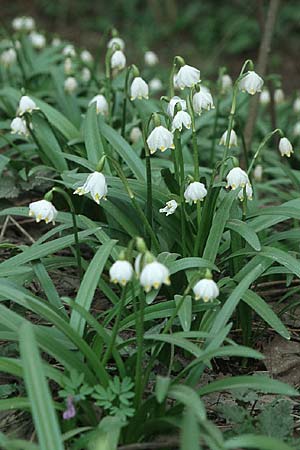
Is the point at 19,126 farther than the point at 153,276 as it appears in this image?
Yes

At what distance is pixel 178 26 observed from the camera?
1176 centimetres

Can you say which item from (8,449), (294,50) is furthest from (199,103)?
(294,50)

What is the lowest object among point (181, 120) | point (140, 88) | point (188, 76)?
point (181, 120)

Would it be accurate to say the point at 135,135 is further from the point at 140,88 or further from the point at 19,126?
the point at 140,88

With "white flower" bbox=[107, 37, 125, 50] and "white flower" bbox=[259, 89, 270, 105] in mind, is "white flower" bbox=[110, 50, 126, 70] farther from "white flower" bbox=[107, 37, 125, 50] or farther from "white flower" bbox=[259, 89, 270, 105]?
"white flower" bbox=[259, 89, 270, 105]

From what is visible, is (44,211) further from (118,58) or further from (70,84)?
(70,84)

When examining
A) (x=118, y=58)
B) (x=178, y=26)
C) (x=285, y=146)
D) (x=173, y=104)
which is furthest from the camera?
(x=178, y=26)

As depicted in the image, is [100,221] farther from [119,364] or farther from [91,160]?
[119,364]

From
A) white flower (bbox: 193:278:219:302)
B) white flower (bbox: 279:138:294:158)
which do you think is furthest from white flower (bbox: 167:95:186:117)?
white flower (bbox: 193:278:219:302)

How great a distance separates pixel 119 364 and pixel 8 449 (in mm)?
572

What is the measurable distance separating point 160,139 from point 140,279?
87cm

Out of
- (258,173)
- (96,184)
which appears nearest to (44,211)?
(96,184)

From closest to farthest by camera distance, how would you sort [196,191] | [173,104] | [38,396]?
[38,396]
[196,191]
[173,104]

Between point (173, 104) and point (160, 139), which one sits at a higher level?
point (173, 104)
